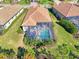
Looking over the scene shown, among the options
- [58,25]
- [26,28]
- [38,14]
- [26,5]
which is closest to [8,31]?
[26,28]

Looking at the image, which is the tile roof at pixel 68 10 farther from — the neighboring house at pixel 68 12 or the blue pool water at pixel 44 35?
the blue pool water at pixel 44 35

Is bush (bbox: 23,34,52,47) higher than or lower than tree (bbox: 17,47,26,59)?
higher

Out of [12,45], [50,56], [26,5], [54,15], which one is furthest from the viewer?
[26,5]

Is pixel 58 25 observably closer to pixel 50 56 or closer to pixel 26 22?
pixel 26 22

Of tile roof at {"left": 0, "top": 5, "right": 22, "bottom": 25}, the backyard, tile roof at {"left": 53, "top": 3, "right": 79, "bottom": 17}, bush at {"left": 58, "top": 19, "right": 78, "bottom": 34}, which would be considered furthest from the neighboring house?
tile roof at {"left": 0, "top": 5, "right": 22, "bottom": 25}

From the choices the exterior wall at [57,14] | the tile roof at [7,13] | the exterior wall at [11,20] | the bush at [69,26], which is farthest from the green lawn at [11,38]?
the exterior wall at [57,14]

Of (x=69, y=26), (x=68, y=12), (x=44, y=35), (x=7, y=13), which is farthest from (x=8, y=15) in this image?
(x=69, y=26)

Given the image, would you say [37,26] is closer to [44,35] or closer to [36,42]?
[44,35]

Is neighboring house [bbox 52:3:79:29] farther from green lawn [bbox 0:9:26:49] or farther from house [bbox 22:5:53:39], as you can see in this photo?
green lawn [bbox 0:9:26:49]
